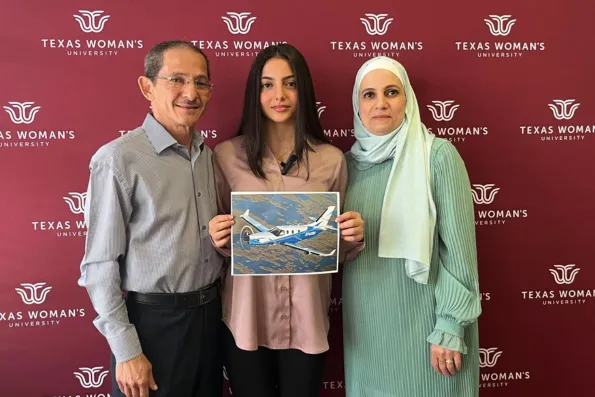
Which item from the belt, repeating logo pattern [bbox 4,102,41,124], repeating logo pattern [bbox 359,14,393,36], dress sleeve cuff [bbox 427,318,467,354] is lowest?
dress sleeve cuff [bbox 427,318,467,354]

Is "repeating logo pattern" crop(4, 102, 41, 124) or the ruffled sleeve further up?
"repeating logo pattern" crop(4, 102, 41, 124)

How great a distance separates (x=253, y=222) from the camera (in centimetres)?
132

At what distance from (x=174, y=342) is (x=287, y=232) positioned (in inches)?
21.6

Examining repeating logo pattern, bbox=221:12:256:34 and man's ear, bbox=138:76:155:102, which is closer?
man's ear, bbox=138:76:155:102

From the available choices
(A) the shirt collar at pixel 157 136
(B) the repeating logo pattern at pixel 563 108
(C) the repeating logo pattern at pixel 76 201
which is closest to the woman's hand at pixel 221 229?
(A) the shirt collar at pixel 157 136

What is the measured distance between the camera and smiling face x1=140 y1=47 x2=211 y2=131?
1378 millimetres

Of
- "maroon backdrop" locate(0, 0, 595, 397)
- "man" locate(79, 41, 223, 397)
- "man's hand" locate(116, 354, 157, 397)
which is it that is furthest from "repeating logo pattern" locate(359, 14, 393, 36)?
"man's hand" locate(116, 354, 157, 397)

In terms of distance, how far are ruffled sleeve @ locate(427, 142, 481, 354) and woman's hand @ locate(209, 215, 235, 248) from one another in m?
0.72

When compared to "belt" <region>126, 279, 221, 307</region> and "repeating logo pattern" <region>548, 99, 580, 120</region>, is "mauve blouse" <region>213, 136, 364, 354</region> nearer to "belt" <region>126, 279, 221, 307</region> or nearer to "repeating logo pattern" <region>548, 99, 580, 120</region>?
"belt" <region>126, 279, 221, 307</region>

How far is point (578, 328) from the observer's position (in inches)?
83.8

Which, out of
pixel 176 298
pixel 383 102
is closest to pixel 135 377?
pixel 176 298

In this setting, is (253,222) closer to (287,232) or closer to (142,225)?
(287,232)

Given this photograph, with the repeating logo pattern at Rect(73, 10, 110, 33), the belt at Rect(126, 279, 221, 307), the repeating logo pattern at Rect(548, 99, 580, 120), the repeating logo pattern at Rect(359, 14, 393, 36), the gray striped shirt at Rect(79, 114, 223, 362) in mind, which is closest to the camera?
the gray striped shirt at Rect(79, 114, 223, 362)

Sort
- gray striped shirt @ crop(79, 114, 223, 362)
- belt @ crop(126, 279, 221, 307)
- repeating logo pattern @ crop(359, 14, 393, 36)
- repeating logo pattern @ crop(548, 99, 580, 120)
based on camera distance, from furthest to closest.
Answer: repeating logo pattern @ crop(548, 99, 580, 120) < repeating logo pattern @ crop(359, 14, 393, 36) < belt @ crop(126, 279, 221, 307) < gray striped shirt @ crop(79, 114, 223, 362)
